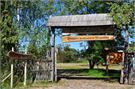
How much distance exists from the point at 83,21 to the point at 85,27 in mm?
503

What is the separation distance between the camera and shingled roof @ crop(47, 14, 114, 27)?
19.0 m

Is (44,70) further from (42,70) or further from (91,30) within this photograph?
(91,30)

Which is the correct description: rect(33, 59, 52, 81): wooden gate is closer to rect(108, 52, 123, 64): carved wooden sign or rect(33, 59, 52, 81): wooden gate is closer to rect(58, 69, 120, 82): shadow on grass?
rect(58, 69, 120, 82): shadow on grass

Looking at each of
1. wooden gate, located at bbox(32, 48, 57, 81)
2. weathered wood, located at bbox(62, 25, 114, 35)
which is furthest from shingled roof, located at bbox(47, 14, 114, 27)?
wooden gate, located at bbox(32, 48, 57, 81)

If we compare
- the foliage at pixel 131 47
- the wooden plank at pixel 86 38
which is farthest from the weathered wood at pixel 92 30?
the foliage at pixel 131 47

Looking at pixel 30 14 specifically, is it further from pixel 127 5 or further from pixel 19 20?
pixel 127 5

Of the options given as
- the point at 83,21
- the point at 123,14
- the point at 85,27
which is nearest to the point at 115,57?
the point at 85,27

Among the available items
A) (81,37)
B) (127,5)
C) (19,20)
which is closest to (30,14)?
(19,20)

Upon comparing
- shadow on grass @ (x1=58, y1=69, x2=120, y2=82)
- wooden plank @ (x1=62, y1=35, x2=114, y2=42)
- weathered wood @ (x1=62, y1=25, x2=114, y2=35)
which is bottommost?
shadow on grass @ (x1=58, y1=69, x2=120, y2=82)

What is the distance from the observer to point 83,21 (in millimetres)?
19297

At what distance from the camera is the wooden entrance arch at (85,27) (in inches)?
752

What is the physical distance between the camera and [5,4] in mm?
20984

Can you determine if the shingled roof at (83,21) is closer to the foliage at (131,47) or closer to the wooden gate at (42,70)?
the foliage at (131,47)

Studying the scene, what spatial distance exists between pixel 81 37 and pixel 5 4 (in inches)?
202
